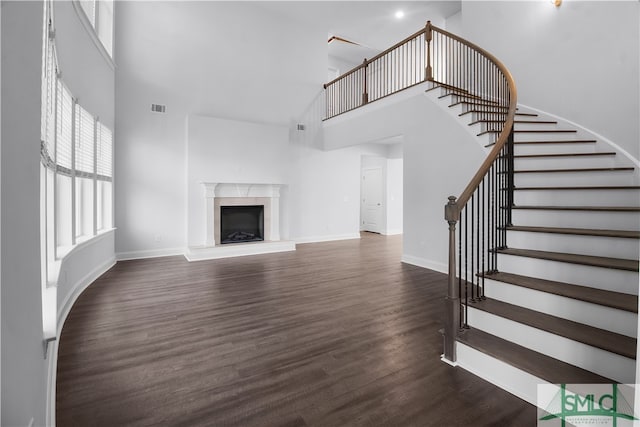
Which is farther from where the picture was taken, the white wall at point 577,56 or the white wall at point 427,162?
the white wall at point 427,162

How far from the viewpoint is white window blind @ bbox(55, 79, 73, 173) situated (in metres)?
3.45

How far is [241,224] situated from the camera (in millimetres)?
7449

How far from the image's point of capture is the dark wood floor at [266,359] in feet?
6.21

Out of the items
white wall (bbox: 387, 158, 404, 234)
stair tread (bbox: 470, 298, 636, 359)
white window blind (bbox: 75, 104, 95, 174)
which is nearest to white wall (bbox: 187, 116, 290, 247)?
white window blind (bbox: 75, 104, 95, 174)

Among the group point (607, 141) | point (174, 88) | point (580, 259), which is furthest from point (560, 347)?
point (174, 88)

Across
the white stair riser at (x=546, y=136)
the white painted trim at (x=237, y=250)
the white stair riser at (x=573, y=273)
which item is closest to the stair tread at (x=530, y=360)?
the white stair riser at (x=573, y=273)

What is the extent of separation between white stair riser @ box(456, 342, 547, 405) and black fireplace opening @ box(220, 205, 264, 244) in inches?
222

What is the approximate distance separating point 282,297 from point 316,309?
59 centimetres

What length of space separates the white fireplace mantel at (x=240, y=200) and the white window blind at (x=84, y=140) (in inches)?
86.1

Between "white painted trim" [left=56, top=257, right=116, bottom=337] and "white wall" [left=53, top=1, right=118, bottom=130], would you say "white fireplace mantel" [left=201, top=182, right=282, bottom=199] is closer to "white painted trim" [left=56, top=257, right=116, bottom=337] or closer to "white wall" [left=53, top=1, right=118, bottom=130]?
"white wall" [left=53, top=1, right=118, bottom=130]

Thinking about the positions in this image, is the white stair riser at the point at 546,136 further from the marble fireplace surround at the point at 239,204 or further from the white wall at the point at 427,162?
the marble fireplace surround at the point at 239,204

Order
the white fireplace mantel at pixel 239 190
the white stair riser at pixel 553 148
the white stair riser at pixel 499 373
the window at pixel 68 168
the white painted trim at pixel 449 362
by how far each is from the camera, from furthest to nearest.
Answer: the white fireplace mantel at pixel 239 190 → the white stair riser at pixel 553 148 → the window at pixel 68 168 → the white painted trim at pixel 449 362 → the white stair riser at pixel 499 373

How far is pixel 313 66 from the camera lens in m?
8.33

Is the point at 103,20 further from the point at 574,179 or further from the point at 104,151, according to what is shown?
the point at 574,179
